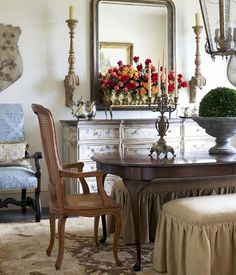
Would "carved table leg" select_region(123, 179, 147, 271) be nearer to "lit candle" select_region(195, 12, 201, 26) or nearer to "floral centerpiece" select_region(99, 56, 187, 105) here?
"floral centerpiece" select_region(99, 56, 187, 105)

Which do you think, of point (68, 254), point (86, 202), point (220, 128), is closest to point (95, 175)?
point (86, 202)

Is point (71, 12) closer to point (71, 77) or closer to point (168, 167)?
point (71, 77)

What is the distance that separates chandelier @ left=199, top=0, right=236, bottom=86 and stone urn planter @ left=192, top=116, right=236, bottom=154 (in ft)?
1.55

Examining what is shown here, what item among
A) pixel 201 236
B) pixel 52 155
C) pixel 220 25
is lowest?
pixel 201 236

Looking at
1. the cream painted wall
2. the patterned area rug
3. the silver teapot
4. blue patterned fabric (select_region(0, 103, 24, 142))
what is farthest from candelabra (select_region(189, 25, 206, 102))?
the patterned area rug

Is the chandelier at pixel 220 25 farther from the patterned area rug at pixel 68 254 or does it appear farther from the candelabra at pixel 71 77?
the candelabra at pixel 71 77

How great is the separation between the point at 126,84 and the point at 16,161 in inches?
58.9

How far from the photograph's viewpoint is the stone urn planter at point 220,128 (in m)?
3.48

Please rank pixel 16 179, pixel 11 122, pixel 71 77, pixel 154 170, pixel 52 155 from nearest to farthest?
pixel 154 170 < pixel 52 155 < pixel 16 179 < pixel 11 122 < pixel 71 77

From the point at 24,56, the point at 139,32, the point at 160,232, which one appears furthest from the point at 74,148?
the point at 160,232

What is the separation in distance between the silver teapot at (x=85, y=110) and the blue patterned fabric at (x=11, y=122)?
0.58 meters

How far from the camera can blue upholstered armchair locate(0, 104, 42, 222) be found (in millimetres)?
4477

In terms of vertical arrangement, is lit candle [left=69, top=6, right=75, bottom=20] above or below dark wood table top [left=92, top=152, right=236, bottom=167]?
above

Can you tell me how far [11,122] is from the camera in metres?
5.08
